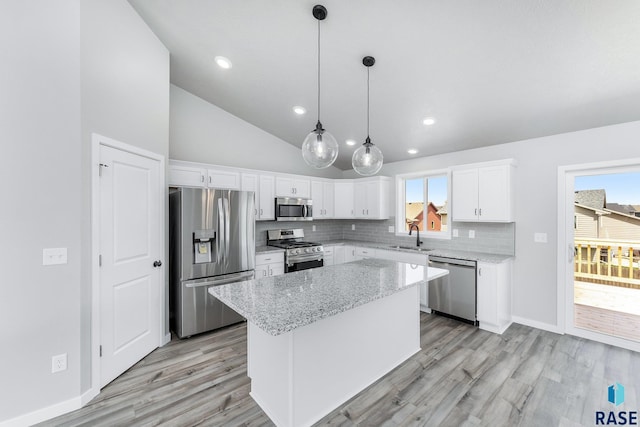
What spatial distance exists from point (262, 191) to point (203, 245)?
1445mm

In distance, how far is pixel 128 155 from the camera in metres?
2.52

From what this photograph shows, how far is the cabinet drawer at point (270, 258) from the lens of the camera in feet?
13.1

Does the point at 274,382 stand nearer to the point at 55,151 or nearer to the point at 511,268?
the point at 55,151

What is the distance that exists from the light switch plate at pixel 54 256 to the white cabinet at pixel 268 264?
86.3 inches

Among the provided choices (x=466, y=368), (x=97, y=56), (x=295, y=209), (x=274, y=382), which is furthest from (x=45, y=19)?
(x=466, y=368)

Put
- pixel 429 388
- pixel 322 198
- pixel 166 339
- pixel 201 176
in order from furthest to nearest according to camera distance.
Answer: pixel 322 198 < pixel 201 176 < pixel 166 339 < pixel 429 388

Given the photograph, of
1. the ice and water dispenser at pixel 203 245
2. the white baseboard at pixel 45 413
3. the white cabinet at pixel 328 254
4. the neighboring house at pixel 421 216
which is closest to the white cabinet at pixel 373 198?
the neighboring house at pixel 421 216

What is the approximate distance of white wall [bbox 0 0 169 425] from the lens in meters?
1.79

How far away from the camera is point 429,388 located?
7.43 ft

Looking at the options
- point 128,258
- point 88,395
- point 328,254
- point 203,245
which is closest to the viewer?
point 88,395

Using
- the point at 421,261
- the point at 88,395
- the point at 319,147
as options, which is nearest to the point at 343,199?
the point at 421,261

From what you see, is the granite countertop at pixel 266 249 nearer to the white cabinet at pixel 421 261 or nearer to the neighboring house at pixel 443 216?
the white cabinet at pixel 421 261

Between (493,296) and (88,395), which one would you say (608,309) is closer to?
(493,296)

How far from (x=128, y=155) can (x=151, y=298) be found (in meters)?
1.46
